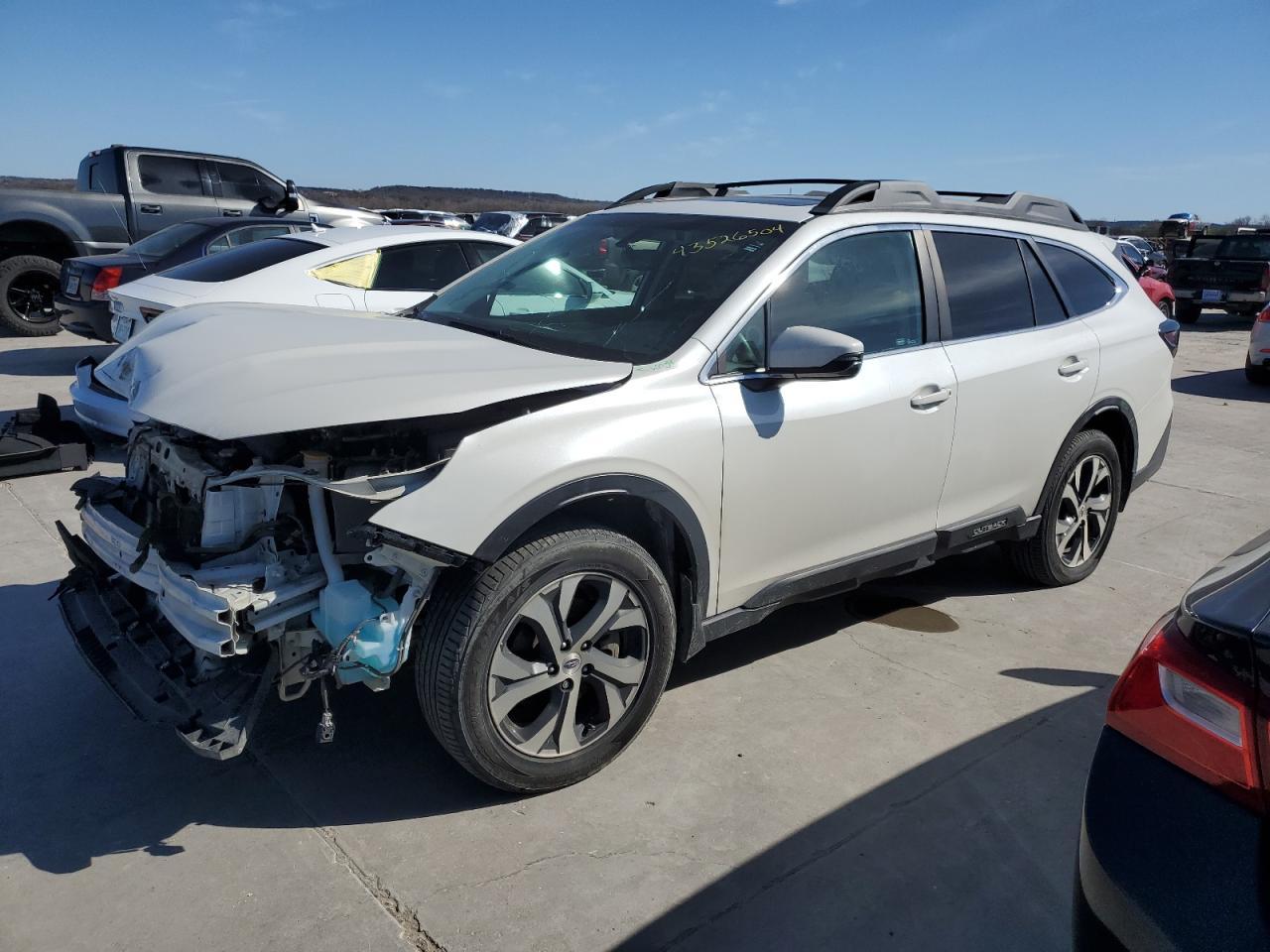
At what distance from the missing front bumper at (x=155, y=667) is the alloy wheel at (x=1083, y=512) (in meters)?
3.62

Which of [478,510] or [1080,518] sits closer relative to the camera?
[478,510]

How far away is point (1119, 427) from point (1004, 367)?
1178mm

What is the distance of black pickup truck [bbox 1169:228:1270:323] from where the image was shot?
17047 millimetres

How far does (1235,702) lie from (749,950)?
131 centimetres

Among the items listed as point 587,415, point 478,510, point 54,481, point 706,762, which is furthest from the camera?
point 54,481

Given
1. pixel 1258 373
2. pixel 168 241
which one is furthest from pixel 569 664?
pixel 1258 373

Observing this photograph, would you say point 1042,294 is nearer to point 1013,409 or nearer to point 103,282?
point 1013,409

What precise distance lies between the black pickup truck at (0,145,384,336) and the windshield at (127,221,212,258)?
4.88ft

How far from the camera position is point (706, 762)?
3.21 m

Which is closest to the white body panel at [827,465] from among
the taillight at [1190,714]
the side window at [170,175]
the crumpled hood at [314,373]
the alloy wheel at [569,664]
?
the alloy wheel at [569,664]

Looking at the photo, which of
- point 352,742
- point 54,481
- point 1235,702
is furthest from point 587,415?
point 54,481

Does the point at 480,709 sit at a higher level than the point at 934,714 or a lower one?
higher

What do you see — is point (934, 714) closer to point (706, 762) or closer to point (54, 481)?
point (706, 762)

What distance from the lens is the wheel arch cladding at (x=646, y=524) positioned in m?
2.70
